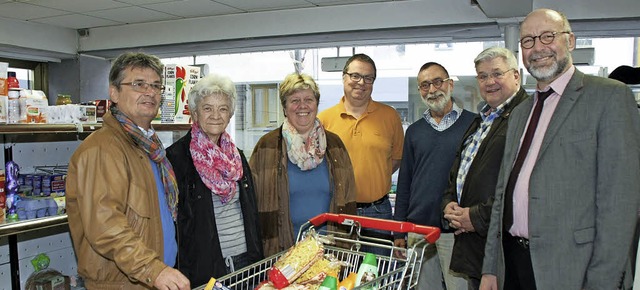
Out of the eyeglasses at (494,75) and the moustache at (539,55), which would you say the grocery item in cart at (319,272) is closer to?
the moustache at (539,55)

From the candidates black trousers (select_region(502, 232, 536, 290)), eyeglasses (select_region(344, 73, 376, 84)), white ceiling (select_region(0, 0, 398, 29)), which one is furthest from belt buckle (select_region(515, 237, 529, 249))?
white ceiling (select_region(0, 0, 398, 29))

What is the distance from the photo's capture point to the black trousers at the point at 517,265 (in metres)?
2.08

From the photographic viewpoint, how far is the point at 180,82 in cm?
334

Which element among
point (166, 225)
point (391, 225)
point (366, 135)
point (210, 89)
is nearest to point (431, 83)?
point (366, 135)

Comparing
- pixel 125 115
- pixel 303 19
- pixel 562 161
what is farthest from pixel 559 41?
pixel 303 19

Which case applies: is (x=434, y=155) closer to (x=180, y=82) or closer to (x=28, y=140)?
(x=180, y=82)

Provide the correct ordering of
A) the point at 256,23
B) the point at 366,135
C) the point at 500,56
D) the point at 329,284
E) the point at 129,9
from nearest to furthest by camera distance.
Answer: the point at 329,284 → the point at 500,56 → the point at 366,135 → the point at 129,9 → the point at 256,23

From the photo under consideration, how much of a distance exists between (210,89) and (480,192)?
1.37 metres

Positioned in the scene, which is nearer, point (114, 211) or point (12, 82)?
point (114, 211)

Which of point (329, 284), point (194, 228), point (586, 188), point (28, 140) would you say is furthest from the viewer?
point (28, 140)

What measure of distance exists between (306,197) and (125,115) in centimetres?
105

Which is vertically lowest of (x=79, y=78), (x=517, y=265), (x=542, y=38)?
(x=517, y=265)

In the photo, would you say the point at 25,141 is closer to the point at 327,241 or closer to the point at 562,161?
the point at 327,241

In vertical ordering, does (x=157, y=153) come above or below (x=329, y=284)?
above
